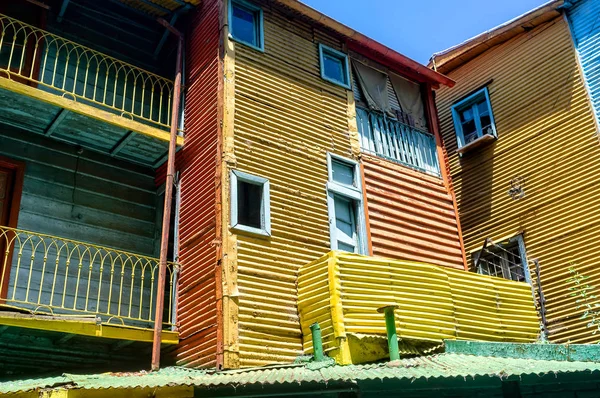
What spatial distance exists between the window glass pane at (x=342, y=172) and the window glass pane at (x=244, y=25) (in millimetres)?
2988

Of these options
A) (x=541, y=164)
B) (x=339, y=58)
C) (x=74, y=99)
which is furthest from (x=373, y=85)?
(x=74, y=99)

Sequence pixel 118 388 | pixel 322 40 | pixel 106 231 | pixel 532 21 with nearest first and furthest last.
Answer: pixel 118 388
pixel 106 231
pixel 322 40
pixel 532 21

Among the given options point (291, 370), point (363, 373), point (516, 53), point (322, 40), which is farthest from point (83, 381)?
point (516, 53)

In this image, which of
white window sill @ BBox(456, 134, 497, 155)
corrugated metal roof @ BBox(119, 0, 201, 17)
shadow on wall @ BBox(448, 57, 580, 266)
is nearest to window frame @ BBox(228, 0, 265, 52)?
corrugated metal roof @ BBox(119, 0, 201, 17)

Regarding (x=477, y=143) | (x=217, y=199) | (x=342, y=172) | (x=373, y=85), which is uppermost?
(x=373, y=85)

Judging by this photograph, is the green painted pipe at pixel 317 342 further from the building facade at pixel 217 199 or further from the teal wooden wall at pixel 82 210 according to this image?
the teal wooden wall at pixel 82 210

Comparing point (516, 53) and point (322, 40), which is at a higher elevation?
point (516, 53)

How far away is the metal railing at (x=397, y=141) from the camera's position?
13773 mm

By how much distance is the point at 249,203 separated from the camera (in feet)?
36.7

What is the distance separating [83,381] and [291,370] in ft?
8.67

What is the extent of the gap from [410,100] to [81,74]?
24.9ft

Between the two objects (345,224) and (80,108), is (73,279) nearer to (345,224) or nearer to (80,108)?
(80,108)

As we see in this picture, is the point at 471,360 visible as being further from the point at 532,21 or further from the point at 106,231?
the point at 532,21

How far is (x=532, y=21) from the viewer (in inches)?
651
